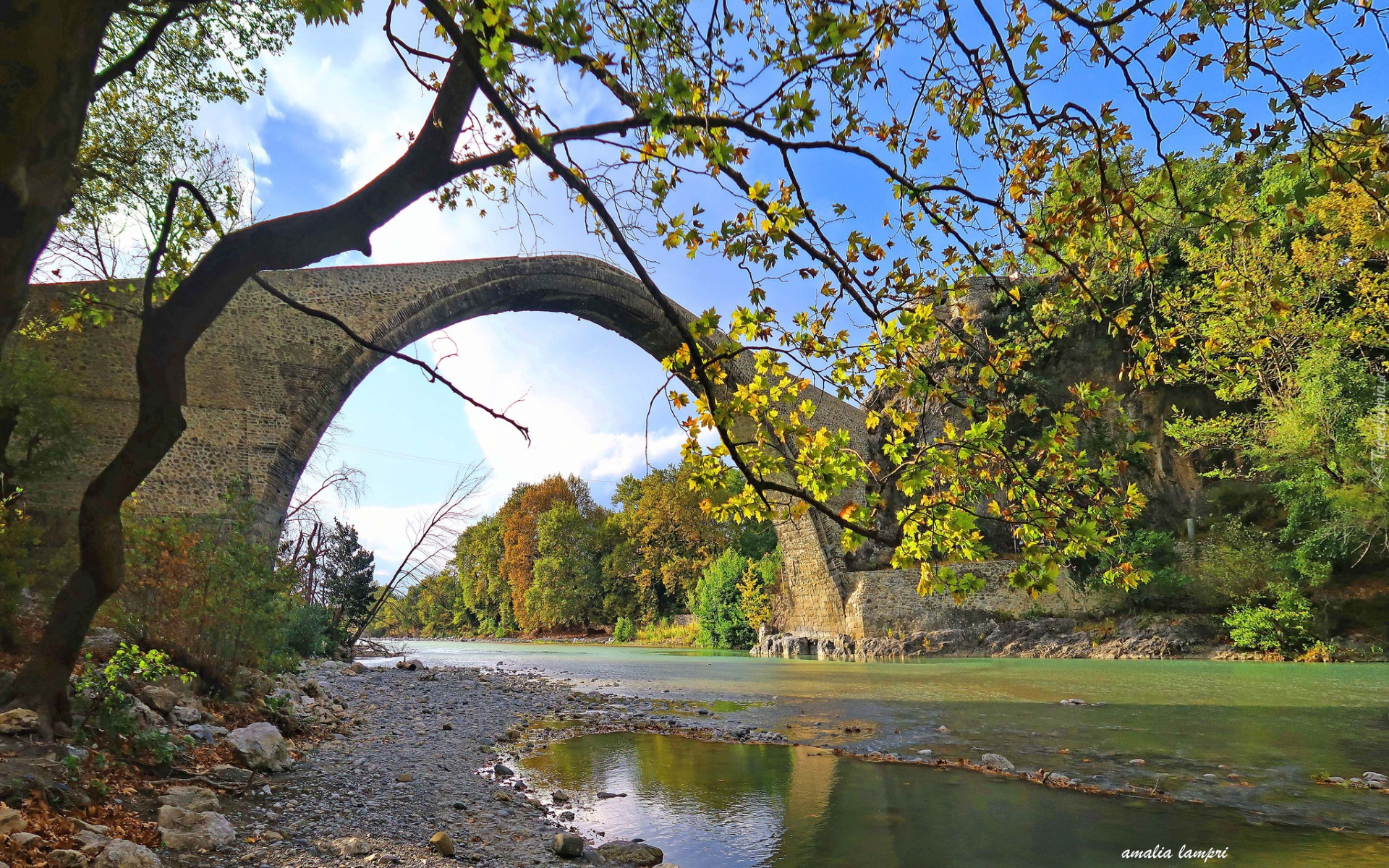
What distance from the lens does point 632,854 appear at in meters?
2.85

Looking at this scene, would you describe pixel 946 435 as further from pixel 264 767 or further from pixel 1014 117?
pixel 264 767

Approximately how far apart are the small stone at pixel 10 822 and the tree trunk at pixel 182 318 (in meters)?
1.30

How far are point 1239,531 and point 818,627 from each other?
11.1 metres

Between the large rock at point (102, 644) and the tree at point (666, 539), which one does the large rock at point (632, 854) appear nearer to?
the large rock at point (102, 644)

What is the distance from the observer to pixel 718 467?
9.50ft

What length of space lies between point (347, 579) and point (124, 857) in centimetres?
1874

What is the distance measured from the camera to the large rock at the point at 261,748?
3.77m

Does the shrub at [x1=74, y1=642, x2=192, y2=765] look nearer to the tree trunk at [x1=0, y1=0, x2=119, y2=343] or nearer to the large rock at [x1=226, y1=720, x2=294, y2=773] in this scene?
the large rock at [x1=226, y1=720, x2=294, y2=773]

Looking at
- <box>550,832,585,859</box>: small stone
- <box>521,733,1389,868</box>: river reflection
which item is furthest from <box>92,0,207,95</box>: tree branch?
<box>521,733,1389,868</box>: river reflection

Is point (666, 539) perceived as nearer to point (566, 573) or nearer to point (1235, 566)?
point (566, 573)

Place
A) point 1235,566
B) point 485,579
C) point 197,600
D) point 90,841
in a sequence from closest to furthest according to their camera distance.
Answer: point 90,841, point 197,600, point 1235,566, point 485,579

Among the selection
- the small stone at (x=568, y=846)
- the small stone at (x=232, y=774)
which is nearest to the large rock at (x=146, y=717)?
the small stone at (x=232, y=774)

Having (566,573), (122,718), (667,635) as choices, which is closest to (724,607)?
(667,635)

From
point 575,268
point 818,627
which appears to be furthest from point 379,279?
point 818,627
